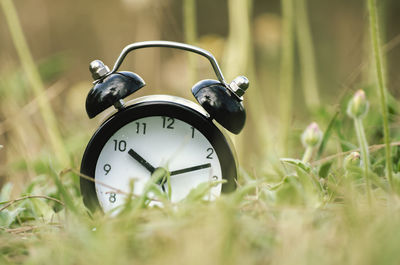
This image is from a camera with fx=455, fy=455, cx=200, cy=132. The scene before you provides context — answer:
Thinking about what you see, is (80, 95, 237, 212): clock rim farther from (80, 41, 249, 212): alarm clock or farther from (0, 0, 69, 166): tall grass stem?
(0, 0, 69, 166): tall grass stem

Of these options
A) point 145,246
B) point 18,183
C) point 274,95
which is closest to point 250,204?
point 145,246

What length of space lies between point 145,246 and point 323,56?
3.14 m

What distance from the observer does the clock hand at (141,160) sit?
2.50 ft

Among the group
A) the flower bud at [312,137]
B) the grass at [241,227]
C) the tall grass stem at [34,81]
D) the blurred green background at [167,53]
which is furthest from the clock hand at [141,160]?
the blurred green background at [167,53]

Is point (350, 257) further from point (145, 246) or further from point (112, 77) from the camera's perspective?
point (112, 77)

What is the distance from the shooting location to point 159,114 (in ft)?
2.48

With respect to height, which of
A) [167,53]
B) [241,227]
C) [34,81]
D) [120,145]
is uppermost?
[167,53]

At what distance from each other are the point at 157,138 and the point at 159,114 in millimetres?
43

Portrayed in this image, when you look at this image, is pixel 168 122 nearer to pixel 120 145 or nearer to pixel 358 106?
pixel 120 145

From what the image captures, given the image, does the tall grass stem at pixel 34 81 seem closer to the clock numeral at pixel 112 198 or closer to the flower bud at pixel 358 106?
the clock numeral at pixel 112 198

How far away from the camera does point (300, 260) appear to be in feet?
1.47

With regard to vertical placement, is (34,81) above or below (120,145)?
above

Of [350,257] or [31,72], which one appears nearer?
[350,257]

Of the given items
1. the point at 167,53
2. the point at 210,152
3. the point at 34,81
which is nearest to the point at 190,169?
the point at 210,152
